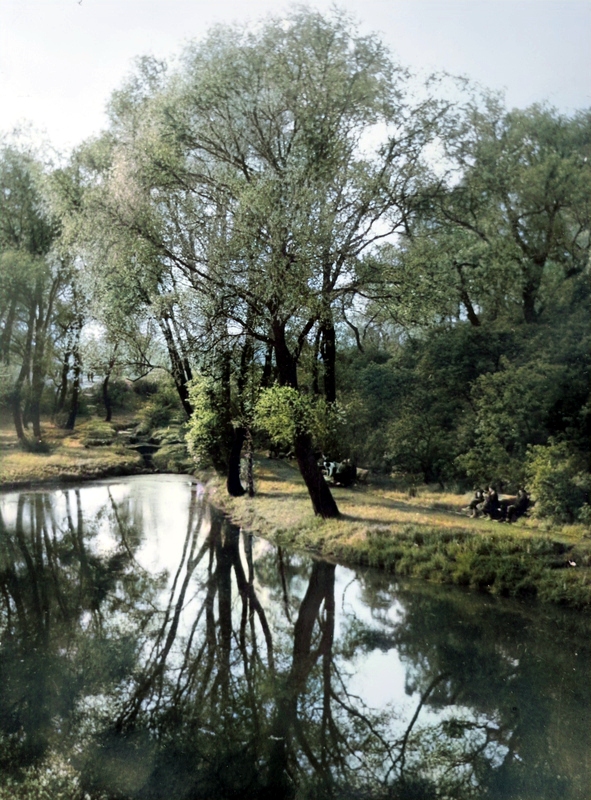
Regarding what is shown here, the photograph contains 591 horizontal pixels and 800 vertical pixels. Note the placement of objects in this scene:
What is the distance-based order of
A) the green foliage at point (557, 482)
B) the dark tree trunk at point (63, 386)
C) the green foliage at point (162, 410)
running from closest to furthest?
1. the green foliage at point (557, 482)
2. the dark tree trunk at point (63, 386)
3. the green foliage at point (162, 410)

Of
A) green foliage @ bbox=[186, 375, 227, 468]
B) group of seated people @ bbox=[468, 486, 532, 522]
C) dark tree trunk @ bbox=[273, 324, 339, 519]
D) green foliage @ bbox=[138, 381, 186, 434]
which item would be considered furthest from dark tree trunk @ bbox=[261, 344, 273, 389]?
green foliage @ bbox=[138, 381, 186, 434]

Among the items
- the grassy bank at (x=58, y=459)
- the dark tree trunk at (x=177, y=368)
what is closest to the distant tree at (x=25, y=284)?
the grassy bank at (x=58, y=459)

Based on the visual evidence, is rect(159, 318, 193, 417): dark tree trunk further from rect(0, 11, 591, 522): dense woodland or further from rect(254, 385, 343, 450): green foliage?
rect(254, 385, 343, 450): green foliage

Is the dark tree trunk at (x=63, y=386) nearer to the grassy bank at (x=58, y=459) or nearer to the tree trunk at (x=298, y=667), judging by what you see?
the grassy bank at (x=58, y=459)

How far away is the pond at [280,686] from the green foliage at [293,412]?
1.81 meters

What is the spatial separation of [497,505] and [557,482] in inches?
29.8

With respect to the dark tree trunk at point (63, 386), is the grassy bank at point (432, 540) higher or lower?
lower

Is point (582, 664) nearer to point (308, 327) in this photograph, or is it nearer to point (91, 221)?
point (308, 327)

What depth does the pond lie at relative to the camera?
3.52 meters

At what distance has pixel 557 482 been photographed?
25.6ft

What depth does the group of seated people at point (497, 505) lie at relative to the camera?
7.95 m

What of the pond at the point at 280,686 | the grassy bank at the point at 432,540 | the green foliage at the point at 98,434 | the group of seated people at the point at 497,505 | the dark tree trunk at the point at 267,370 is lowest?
the pond at the point at 280,686

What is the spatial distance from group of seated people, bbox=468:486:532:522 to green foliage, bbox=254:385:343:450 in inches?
79.8

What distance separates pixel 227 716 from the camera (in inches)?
161
